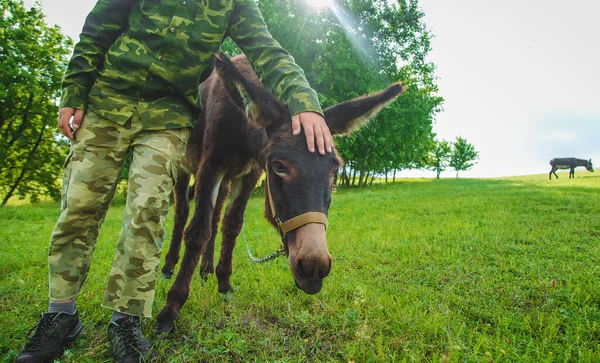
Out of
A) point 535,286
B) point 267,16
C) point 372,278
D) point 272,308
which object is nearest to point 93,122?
point 272,308

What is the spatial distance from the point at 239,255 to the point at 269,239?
1344 mm

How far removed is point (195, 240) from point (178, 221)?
2.00 metres

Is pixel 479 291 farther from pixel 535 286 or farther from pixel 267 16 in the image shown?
pixel 267 16

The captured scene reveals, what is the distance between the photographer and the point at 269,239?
6613 millimetres

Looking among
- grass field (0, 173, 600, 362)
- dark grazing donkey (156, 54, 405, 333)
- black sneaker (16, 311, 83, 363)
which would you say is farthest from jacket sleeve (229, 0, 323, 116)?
black sneaker (16, 311, 83, 363)

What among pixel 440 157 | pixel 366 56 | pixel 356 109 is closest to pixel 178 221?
pixel 356 109

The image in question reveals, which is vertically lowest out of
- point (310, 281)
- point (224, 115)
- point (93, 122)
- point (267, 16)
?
point (310, 281)

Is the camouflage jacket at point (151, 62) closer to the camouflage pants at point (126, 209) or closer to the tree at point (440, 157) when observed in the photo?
the camouflage pants at point (126, 209)

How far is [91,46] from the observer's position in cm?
241

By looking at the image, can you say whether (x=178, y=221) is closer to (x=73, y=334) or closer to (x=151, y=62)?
(x=73, y=334)

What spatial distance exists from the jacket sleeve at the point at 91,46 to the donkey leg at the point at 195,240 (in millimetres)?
1149

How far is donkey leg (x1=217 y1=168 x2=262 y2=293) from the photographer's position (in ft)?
11.7

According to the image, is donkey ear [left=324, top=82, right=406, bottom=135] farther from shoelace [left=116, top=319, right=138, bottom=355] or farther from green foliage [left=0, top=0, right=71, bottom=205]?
green foliage [left=0, top=0, right=71, bottom=205]

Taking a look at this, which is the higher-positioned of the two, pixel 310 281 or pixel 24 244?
pixel 310 281
